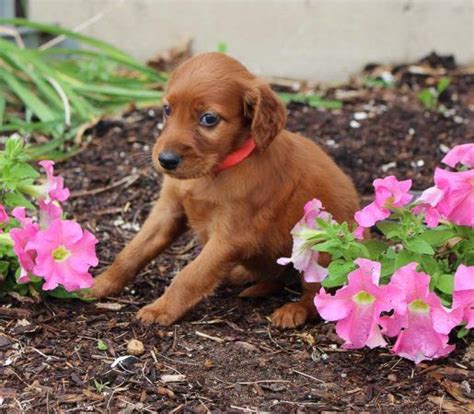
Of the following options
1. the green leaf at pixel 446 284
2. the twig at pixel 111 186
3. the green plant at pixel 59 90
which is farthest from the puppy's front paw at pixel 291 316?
the green plant at pixel 59 90

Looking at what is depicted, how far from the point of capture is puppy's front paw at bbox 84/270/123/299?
424 cm

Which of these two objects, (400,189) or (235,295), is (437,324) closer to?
(400,189)

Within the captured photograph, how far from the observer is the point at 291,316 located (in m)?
4.10

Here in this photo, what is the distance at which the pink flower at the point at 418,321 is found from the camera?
340 centimetres

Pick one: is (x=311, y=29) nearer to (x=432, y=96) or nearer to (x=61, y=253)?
(x=432, y=96)

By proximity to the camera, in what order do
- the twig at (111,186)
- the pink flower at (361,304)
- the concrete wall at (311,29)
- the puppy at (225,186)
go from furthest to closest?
the concrete wall at (311,29) → the twig at (111,186) → the puppy at (225,186) → the pink flower at (361,304)

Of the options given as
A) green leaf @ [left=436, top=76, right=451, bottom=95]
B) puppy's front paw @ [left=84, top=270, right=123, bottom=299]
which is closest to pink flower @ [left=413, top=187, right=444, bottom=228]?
puppy's front paw @ [left=84, top=270, right=123, bottom=299]

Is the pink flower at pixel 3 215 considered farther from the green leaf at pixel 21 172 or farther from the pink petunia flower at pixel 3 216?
the green leaf at pixel 21 172

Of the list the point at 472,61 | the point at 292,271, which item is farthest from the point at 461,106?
the point at 292,271

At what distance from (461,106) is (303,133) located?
4.28 feet

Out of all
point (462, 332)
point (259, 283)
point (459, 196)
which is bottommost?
point (259, 283)

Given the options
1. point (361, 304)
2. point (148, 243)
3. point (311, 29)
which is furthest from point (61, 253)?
point (311, 29)

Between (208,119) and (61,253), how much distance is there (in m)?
0.77

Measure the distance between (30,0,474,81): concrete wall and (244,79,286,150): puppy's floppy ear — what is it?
3722 mm
